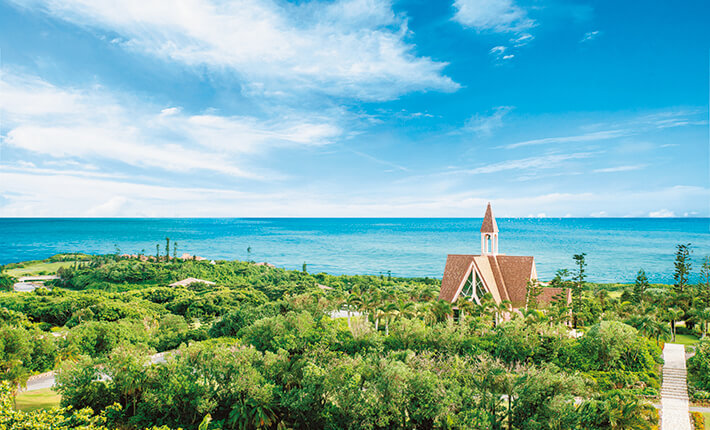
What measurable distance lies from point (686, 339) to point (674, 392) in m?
15.5

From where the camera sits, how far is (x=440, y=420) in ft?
63.0

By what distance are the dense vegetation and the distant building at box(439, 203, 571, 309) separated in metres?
1.24

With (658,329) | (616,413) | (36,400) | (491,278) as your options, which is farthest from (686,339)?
(36,400)

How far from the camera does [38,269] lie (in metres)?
98.2

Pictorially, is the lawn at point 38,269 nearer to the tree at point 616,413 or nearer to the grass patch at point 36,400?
the grass patch at point 36,400

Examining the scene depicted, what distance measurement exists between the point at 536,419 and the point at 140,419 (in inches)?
775

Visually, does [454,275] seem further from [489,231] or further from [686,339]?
[686,339]

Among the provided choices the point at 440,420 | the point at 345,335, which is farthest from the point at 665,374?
the point at 345,335

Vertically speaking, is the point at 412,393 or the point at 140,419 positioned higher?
the point at 412,393

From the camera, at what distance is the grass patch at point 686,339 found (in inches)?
1430

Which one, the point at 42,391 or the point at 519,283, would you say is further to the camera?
the point at 519,283

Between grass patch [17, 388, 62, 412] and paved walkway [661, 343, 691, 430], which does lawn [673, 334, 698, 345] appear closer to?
paved walkway [661, 343, 691, 430]

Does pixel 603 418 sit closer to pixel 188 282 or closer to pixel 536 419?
pixel 536 419

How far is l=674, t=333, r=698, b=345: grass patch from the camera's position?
3631 centimetres
